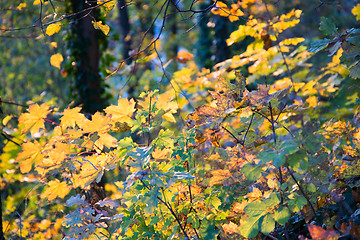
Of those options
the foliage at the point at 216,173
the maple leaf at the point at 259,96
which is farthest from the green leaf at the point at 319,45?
the maple leaf at the point at 259,96

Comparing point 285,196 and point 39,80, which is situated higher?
point 39,80

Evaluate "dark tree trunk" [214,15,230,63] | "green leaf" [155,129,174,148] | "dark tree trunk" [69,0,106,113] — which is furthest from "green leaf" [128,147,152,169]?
"dark tree trunk" [214,15,230,63]

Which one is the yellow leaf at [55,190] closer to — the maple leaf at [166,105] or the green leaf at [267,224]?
the maple leaf at [166,105]

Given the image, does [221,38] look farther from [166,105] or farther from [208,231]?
[208,231]

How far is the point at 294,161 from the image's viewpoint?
1.13m

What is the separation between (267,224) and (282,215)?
0.21 feet

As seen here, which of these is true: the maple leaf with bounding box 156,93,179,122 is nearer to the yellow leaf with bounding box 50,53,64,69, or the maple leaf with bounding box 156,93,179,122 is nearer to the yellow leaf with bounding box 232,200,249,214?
the yellow leaf with bounding box 232,200,249,214

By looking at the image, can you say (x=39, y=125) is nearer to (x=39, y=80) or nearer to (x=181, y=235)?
(x=181, y=235)

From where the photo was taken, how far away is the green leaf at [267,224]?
115cm

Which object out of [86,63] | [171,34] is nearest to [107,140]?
[86,63]

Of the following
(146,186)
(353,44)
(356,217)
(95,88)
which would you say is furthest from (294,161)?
(95,88)

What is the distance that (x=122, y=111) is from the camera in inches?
60.4

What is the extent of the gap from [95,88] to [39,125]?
90.4 inches

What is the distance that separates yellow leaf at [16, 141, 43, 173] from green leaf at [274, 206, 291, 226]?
1.12 meters
